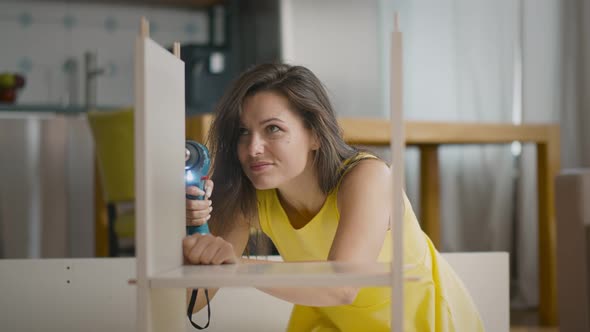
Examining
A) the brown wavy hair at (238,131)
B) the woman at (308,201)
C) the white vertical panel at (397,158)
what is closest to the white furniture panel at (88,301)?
the woman at (308,201)

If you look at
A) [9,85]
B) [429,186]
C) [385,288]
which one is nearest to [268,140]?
[385,288]

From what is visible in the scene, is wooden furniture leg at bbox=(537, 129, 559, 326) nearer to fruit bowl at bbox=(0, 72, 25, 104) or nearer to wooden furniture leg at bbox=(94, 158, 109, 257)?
wooden furniture leg at bbox=(94, 158, 109, 257)

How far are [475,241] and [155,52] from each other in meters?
2.93

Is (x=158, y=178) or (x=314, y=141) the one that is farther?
(x=314, y=141)

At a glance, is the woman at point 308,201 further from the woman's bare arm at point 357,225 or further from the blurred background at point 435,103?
the blurred background at point 435,103

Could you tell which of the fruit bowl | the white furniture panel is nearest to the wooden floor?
the white furniture panel

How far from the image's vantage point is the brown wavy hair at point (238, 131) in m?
1.38

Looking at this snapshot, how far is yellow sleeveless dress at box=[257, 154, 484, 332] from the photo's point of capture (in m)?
1.46

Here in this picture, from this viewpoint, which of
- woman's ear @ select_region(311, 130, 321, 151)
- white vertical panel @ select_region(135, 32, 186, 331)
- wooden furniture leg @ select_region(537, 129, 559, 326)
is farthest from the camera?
wooden furniture leg @ select_region(537, 129, 559, 326)

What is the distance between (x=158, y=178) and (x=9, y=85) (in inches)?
138

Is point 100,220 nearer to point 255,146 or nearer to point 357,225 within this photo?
point 255,146

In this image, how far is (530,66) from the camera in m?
3.53

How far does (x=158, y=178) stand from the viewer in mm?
1073

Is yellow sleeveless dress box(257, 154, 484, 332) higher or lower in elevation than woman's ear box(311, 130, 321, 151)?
lower
